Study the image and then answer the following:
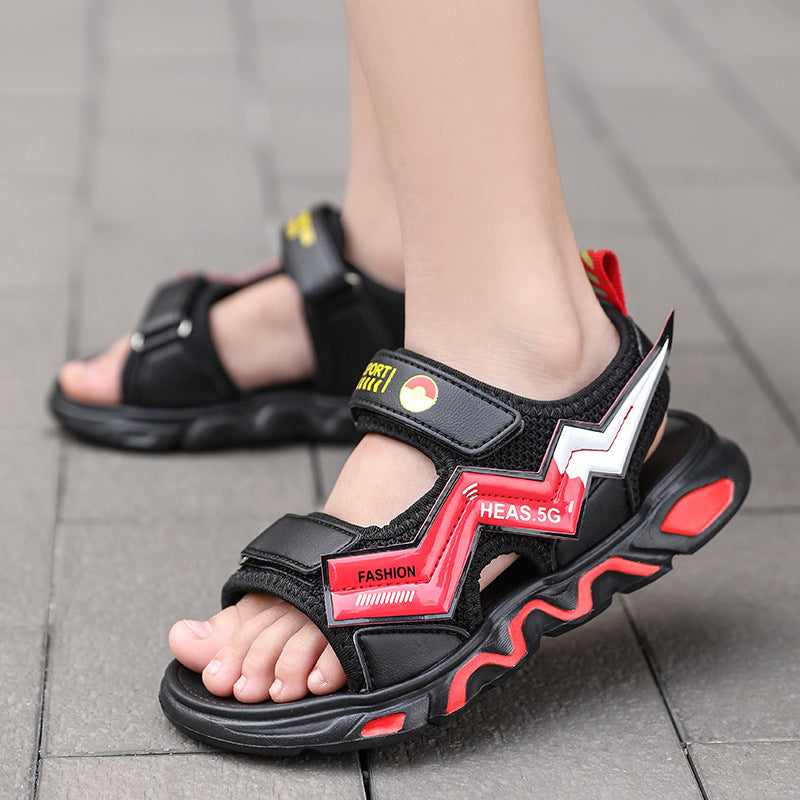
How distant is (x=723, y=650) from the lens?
3.57 ft

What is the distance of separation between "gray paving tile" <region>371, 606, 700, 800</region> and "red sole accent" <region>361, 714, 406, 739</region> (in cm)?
3

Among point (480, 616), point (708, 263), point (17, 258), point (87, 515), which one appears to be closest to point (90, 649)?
point (87, 515)

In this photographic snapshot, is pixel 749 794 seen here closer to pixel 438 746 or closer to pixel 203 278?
pixel 438 746

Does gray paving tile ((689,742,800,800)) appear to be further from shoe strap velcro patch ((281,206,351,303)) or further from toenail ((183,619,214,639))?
shoe strap velcro patch ((281,206,351,303))

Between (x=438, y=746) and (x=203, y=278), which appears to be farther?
(x=203, y=278)

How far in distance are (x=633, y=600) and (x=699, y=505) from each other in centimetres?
15

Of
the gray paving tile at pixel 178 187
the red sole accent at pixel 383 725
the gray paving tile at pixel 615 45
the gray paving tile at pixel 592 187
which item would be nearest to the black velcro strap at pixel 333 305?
the red sole accent at pixel 383 725

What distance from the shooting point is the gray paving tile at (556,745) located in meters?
0.92

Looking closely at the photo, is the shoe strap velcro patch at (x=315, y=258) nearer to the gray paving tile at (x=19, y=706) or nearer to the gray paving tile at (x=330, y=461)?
the gray paving tile at (x=330, y=461)

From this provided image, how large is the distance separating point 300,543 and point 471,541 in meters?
0.14

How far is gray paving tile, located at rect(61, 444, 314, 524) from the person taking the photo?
4.25 feet

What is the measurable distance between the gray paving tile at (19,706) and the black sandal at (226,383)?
0.37 meters

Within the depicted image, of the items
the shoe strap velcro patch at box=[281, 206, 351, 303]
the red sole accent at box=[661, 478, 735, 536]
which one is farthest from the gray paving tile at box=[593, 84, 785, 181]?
the red sole accent at box=[661, 478, 735, 536]

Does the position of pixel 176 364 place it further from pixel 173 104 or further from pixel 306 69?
pixel 306 69
